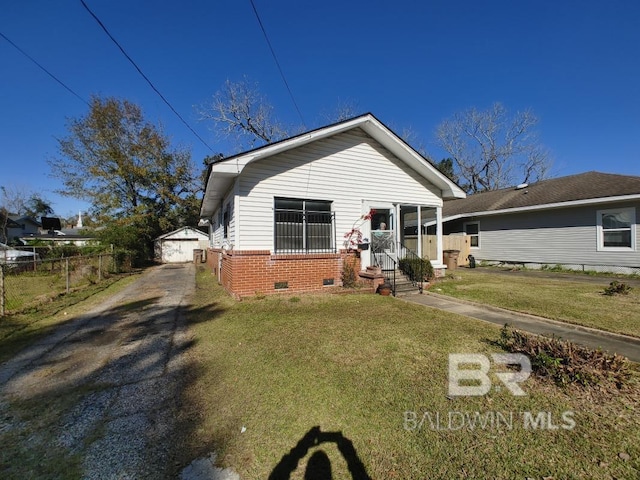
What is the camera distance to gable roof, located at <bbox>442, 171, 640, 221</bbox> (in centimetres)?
1191

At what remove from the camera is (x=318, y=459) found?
232 cm

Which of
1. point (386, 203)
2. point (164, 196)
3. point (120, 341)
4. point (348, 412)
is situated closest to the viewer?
point (348, 412)

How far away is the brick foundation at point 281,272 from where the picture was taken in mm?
7926

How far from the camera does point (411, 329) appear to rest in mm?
5332

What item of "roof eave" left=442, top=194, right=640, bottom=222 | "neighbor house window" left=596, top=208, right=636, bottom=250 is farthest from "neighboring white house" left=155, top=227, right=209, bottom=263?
"neighbor house window" left=596, top=208, right=636, bottom=250

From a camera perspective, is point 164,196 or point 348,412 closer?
point 348,412

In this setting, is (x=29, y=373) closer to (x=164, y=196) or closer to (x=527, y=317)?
(x=527, y=317)

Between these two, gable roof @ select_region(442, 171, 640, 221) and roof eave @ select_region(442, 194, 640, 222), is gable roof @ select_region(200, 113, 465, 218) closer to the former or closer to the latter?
roof eave @ select_region(442, 194, 640, 222)

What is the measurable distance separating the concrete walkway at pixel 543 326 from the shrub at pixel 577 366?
954 mm

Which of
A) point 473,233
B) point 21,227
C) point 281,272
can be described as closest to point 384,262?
point 281,272

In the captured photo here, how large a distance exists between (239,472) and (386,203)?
9022 mm

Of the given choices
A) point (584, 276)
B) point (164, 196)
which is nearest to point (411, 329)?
point (584, 276)

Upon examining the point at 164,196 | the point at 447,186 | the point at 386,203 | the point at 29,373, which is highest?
the point at 164,196
